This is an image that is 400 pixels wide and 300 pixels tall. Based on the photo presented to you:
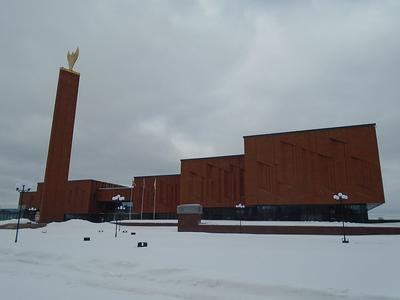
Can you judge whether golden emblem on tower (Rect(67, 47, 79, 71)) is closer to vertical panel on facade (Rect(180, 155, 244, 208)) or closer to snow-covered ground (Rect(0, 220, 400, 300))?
vertical panel on facade (Rect(180, 155, 244, 208))

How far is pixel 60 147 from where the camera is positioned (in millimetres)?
55438

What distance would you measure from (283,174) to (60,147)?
130 ft

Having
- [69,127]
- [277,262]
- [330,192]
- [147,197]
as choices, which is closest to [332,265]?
[277,262]

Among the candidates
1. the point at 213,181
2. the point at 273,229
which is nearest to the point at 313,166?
the point at 213,181

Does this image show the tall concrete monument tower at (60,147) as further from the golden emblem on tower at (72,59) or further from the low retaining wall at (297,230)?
the low retaining wall at (297,230)

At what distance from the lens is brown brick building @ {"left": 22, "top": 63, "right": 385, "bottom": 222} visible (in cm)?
5372

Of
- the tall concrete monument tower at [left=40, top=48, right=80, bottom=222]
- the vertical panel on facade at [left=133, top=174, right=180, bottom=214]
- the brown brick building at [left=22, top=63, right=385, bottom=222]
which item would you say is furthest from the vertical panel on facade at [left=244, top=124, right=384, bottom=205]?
the tall concrete monument tower at [left=40, top=48, right=80, bottom=222]

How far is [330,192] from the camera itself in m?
54.8

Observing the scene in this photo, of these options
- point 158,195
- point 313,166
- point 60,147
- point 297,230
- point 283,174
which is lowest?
point 297,230

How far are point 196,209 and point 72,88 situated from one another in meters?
34.9

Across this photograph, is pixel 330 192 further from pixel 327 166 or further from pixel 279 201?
pixel 279 201

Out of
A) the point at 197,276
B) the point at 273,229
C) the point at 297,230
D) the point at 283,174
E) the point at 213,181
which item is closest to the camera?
the point at 197,276

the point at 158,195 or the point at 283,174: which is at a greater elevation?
the point at 283,174

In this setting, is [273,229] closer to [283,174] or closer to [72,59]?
[283,174]
